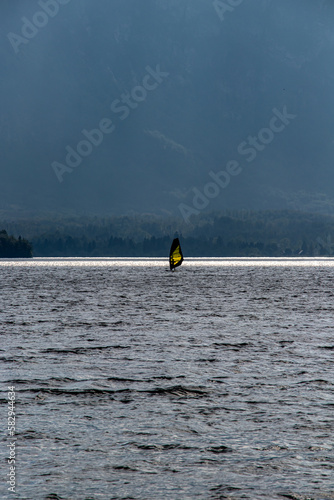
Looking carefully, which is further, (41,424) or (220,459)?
(41,424)

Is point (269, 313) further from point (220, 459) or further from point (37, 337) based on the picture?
point (220, 459)

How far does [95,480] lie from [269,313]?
60.2m

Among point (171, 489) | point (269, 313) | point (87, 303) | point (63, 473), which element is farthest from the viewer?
point (87, 303)

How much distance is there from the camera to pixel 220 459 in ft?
64.5

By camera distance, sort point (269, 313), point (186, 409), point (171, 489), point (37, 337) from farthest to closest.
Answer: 1. point (269, 313)
2. point (37, 337)
3. point (186, 409)
4. point (171, 489)

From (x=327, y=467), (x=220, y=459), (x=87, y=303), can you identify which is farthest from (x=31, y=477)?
(x=87, y=303)

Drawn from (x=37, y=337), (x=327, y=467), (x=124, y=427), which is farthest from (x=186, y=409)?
(x=37, y=337)

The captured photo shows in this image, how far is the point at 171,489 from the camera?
1720cm

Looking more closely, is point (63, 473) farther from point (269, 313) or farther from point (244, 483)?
point (269, 313)

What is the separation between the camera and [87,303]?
308 feet

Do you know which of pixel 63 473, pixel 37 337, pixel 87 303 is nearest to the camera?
pixel 63 473

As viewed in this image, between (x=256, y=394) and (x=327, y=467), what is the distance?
9.82m

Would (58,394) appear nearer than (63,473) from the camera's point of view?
No

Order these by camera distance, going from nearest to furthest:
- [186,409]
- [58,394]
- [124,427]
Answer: [124,427]
[186,409]
[58,394]
